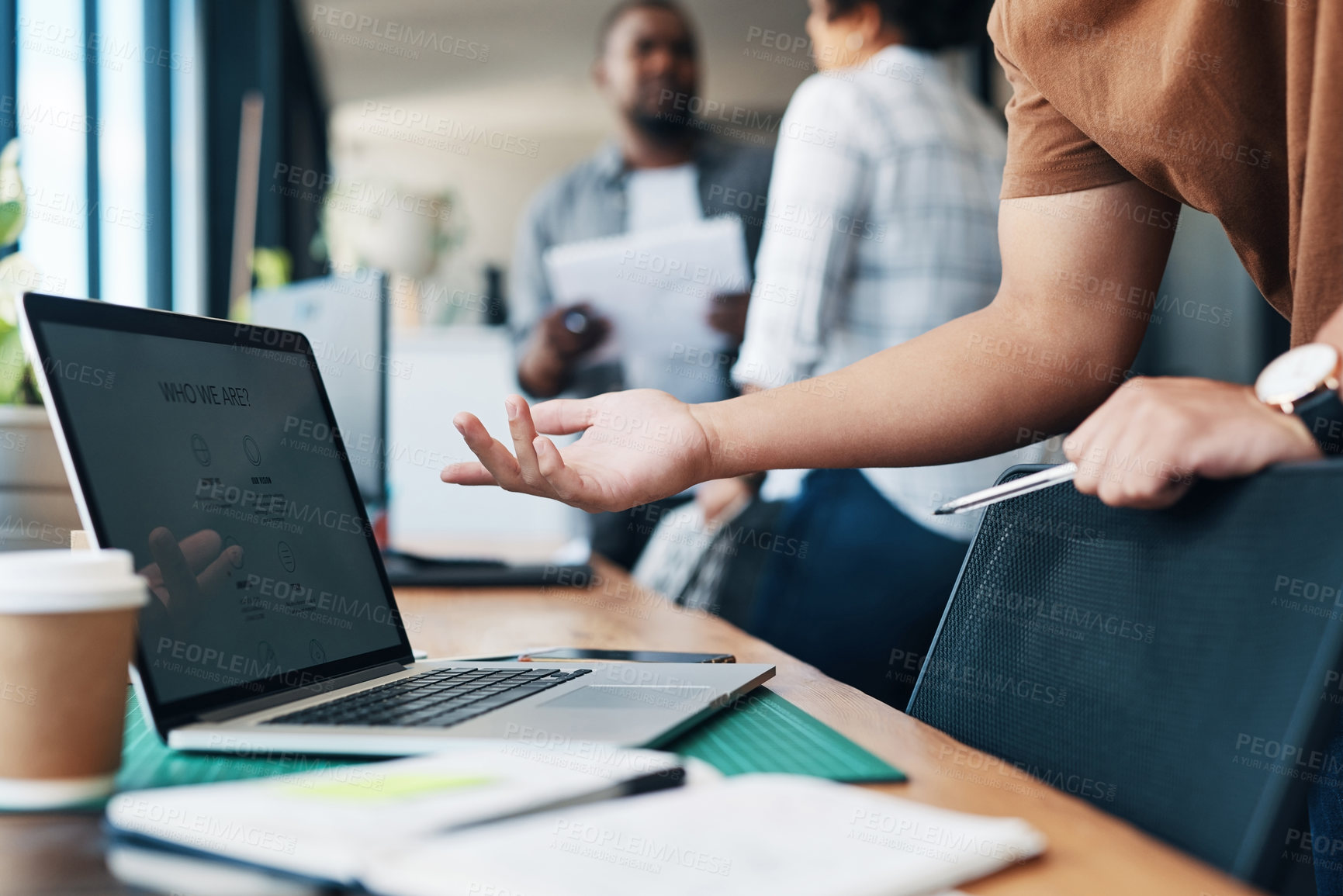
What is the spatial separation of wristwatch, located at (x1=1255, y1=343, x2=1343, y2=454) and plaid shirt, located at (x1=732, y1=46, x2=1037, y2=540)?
105 centimetres

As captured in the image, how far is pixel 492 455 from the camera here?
73cm

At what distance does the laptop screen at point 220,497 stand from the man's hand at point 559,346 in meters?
1.30

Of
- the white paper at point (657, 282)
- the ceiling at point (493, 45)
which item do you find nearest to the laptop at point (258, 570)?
the white paper at point (657, 282)

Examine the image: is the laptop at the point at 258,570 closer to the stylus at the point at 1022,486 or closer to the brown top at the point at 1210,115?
the stylus at the point at 1022,486

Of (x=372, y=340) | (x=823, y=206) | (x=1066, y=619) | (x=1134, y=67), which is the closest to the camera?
(x=1066, y=619)

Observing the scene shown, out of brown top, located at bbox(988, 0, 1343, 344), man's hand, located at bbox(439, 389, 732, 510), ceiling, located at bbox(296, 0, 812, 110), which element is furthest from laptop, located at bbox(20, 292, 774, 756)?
ceiling, located at bbox(296, 0, 812, 110)

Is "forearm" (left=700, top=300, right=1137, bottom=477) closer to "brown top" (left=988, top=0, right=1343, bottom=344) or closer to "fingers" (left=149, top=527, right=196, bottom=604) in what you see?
"brown top" (left=988, top=0, right=1343, bottom=344)

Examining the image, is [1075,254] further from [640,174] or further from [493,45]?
[493,45]

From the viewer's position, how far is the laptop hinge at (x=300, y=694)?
22.2 inches

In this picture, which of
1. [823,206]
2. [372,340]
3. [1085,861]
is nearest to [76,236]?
[372,340]

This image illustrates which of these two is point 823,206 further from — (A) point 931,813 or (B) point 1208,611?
(A) point 931,813

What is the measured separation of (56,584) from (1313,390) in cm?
58

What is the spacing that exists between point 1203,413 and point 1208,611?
0.32ft

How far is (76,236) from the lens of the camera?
260cm
